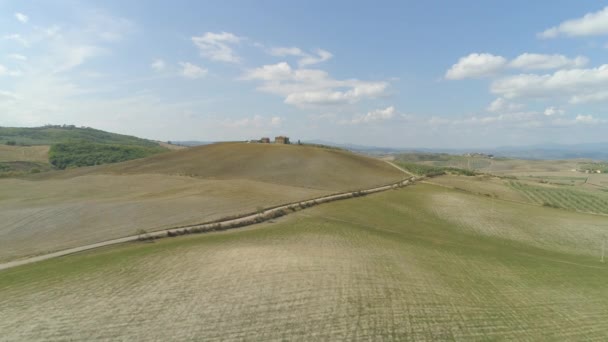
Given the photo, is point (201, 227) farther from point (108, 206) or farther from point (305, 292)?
point (305, 292)

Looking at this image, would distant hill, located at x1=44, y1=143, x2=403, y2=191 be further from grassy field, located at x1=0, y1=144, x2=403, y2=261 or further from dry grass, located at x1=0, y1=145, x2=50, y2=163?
dry grass, located at x1=0, y1=145, x2=50, y2=163

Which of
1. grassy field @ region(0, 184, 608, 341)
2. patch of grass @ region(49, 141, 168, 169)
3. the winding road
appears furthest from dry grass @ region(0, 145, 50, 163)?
grassy field @ region(0, 184, 608, 341)

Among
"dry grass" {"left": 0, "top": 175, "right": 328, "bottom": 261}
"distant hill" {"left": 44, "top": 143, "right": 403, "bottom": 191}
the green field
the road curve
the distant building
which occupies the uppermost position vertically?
the distant building

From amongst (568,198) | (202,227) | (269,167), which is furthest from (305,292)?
(568,198)

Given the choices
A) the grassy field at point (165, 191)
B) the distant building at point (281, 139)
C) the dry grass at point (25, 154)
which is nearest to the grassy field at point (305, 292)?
the grassy field at point (165, 191)

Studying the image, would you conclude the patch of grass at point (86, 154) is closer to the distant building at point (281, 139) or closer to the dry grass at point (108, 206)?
the distant building at point (281, 139)

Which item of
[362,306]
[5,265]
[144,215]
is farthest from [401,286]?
[144,215]
